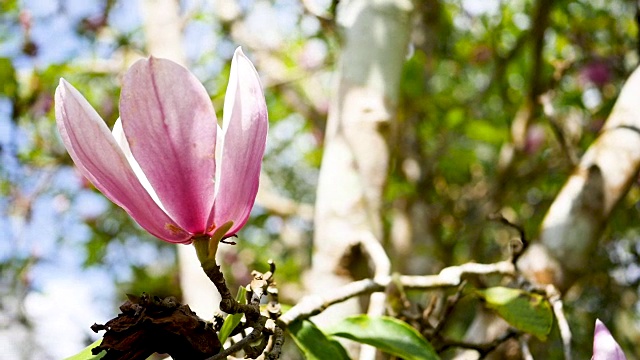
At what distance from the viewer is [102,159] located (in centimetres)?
46

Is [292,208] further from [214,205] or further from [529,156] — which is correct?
[214,205]

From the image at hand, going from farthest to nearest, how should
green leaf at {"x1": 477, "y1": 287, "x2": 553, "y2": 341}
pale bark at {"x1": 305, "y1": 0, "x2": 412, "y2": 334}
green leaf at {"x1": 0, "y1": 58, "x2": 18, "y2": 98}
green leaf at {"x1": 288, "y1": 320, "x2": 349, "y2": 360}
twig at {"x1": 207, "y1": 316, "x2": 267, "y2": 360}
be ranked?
green leaf at {"x1": 0, "y1": 58, "x2": 18, "y2": 98} < pale bark at {"x1": 305, "y1": 0, "x2": 412, "y2": 334} < green leaf at {"x1": 477, "y1": 287, "x2": 553, "y2": 341} < green leaf at {"x1": 288, "y1": 320, "x2": 349, "y2": 360} < twig at {"x1": 207, "y1": 316, "x2": 267, "y2": 360}

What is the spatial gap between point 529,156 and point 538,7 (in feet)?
1.86

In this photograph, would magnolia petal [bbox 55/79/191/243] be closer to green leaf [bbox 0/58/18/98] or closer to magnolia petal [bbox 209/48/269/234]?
magnolia petal [bbox 209/48/269/234]

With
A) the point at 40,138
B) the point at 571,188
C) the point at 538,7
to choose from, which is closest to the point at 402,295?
the point at 571,188

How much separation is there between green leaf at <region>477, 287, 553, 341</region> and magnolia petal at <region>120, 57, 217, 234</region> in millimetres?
365

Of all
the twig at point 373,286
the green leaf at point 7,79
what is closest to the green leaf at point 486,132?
the green leaf at point 7,79

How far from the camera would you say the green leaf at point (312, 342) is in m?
0.58

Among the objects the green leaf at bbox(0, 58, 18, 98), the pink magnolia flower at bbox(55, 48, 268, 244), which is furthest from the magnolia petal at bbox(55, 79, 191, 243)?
the green leaf at bbox(0, 58, 18, 98)

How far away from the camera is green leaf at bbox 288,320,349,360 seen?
0.58m

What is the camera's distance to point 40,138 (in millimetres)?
2174

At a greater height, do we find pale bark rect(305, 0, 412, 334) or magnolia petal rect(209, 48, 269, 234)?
pale bark rect(305, 0, 412, 334)

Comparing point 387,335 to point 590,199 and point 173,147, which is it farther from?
point 590,199

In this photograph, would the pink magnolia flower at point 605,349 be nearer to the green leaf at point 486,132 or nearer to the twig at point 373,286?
the twig at point 373,286
